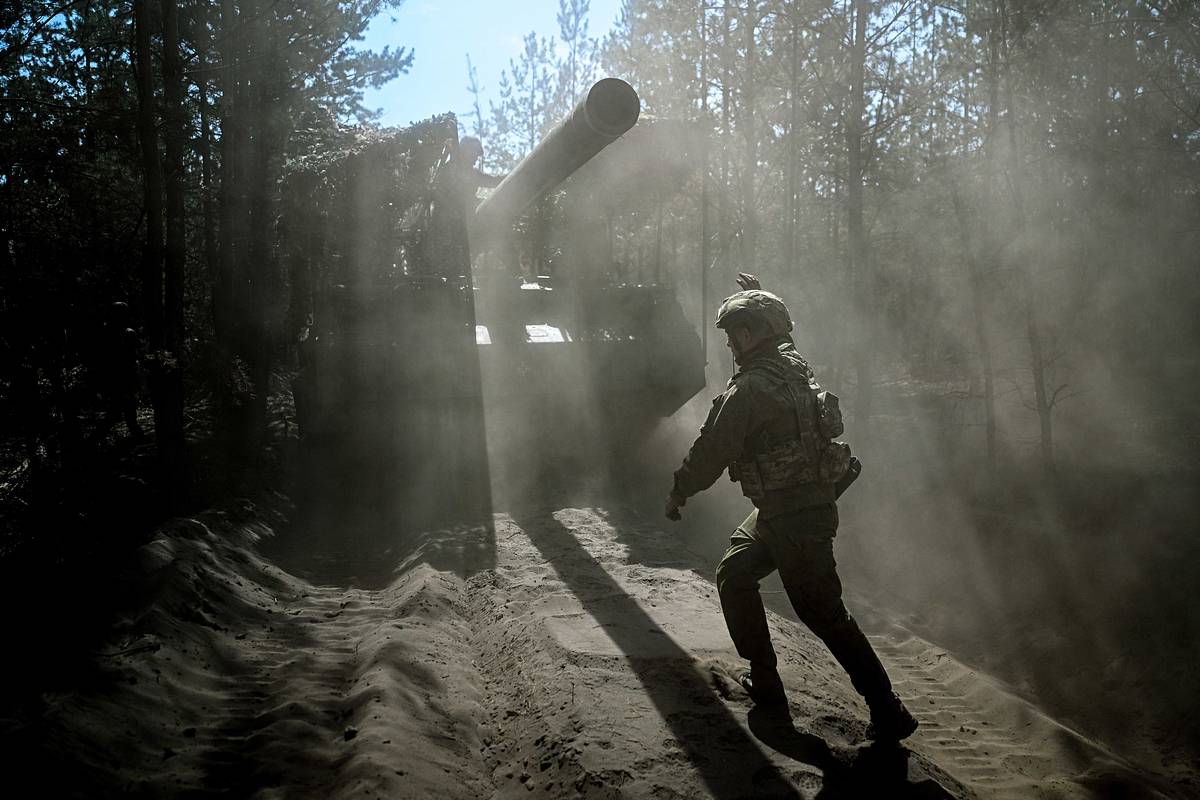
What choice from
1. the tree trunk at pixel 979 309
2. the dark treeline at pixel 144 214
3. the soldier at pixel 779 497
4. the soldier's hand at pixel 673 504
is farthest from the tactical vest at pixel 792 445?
the tree trunk at pixel 979 309

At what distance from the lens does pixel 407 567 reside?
664 cm

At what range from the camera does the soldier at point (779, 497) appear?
138 inches

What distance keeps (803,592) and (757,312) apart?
1.21 metres

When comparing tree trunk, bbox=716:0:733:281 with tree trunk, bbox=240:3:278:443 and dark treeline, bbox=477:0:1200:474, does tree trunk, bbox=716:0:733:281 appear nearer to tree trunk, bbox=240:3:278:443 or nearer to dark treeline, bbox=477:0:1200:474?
dark treeline, bbox=477:0:1200:474

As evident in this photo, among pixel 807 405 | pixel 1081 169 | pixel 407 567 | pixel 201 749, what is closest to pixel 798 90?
pixel 1081 169

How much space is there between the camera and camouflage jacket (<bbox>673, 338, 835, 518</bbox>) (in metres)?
3.58

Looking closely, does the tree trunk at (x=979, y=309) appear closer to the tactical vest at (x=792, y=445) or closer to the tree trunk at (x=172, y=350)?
the tactical vest at (x=792, y=445)

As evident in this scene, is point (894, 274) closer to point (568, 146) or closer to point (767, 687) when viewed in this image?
point (568, 146)

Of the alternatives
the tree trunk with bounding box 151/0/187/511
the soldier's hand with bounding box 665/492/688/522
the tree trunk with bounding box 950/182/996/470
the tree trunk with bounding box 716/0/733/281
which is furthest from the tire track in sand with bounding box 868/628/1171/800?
the tree trunk with bounding box 716/0/733/281

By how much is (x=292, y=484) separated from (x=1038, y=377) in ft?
29.0

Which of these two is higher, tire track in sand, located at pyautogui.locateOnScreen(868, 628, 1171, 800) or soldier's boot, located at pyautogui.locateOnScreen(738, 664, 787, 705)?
soldier's boot, located at pyautogui.locateOnScreen(738, 664, 787, 705)

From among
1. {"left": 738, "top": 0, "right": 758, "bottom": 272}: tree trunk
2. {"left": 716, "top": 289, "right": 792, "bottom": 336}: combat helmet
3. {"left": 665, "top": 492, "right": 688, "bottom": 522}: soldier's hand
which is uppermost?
{"left": 738, "top": 0, "right": 758, "bottom": 272}: tree trunk

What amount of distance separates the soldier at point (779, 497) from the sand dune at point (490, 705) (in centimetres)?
29

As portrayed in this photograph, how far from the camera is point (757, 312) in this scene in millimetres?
3789
